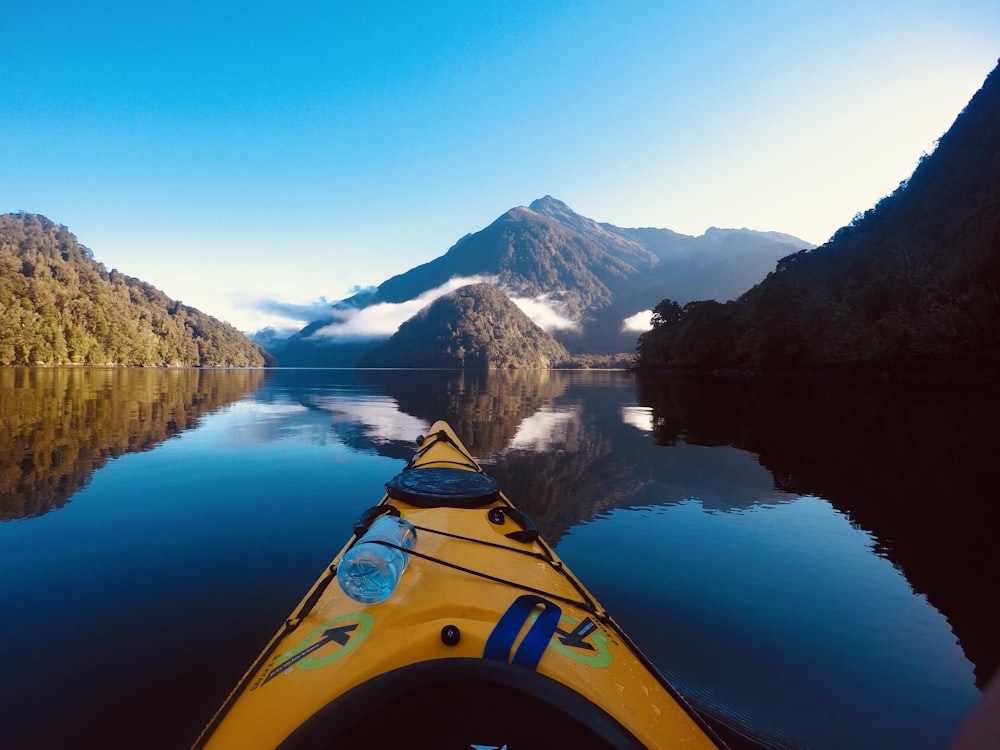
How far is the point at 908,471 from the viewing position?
12.6 metres

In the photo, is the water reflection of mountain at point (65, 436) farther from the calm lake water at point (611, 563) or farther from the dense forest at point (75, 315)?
the dense forest at point (75, 315)

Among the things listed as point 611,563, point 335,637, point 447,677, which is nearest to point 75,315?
point 611,563

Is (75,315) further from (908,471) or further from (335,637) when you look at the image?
(908,471)

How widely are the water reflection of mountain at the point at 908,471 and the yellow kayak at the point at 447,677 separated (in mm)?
4942

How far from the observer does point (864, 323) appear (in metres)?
49.2

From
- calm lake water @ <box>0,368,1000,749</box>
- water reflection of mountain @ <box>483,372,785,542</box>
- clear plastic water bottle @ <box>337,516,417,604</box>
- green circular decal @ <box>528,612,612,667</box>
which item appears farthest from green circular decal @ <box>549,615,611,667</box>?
water reflection of mountain @ <box>483,372,785,542</box>

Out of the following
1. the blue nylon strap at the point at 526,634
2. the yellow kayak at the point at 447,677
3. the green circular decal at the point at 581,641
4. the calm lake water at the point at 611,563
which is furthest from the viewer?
the calm lake water at the point at 611,563

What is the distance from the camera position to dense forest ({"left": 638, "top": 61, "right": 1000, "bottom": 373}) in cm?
3925

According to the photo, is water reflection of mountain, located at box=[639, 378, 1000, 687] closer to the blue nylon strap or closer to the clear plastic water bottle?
the blue nylon strap

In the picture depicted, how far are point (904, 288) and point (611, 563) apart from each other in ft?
193

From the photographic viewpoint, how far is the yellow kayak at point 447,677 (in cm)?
212

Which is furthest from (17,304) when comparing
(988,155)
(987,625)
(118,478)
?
(988,155)

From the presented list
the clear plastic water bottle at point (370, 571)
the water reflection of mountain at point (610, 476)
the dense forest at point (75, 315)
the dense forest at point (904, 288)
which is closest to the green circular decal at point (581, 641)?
the clear plastic water bottle at point (370, 571)

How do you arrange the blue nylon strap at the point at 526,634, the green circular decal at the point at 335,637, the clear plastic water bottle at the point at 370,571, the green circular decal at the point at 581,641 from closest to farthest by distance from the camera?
the blue nylon strap at the point at 526,634 → the green circular decal at the point at 335,637 → the green circular decal at the point at 581,641 → the clear plastic water bottle at the point at 370,571
